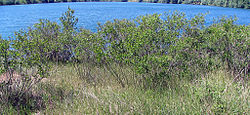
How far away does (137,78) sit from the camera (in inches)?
261

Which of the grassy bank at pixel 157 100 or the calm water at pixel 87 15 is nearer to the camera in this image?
the grassy bank at pixel 157 100

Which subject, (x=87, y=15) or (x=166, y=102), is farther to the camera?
(x=87, y=15)

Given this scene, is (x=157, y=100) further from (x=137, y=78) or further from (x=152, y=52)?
(x=152, y=52)

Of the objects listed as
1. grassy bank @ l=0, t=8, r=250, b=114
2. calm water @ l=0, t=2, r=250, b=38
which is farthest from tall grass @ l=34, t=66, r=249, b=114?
calm water @ l=0, t=2, r=250, b=38

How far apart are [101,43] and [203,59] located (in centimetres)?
302

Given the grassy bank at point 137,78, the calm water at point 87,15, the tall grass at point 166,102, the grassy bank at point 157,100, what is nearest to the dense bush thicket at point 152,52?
the grassy bank at point 137,78

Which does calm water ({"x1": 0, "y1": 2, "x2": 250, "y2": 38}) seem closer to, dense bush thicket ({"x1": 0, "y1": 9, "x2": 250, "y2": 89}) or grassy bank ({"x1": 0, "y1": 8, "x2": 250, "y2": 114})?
dense bush thicket ({"x1": 0, "y1": 9, "x2": 250, "y2": 89})

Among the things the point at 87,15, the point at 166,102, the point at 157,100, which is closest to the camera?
the point at 166,102

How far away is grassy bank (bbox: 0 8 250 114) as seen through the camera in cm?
478

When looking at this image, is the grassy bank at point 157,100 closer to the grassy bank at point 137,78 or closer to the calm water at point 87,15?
the grassy bank at point 137,78

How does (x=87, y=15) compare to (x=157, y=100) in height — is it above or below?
above

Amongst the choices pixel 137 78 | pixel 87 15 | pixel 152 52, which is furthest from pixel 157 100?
pixel 87 15

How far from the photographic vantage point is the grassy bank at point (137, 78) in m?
4.78

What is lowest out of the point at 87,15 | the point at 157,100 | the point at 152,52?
the point at 157,100
